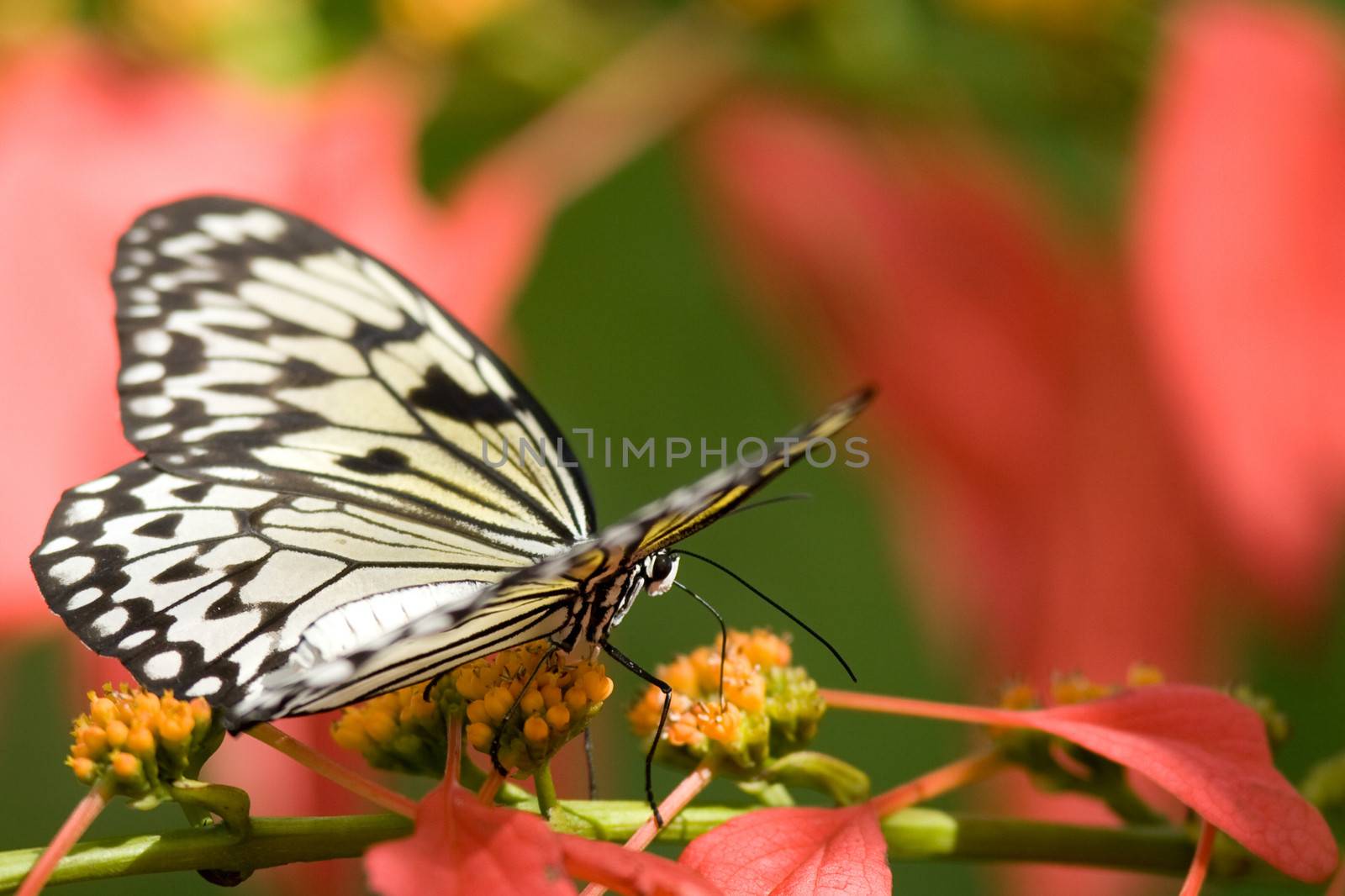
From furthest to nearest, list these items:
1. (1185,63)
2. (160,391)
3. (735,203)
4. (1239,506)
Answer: (735,203)
(1185,63)
(1239,506)
(160,391)

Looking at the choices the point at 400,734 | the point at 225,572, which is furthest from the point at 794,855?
the point at 225,572

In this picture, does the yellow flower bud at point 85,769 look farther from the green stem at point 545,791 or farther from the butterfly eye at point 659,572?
the butterfly eye at point 659,572

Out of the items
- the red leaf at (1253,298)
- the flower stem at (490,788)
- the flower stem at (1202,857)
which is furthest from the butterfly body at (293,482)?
the red leaf at (1253,298)

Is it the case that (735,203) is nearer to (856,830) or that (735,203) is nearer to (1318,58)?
(1318,58)

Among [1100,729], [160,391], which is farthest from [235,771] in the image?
[1100,729]

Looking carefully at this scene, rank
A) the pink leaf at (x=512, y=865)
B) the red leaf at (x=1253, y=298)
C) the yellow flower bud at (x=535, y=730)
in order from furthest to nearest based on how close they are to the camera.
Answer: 1. the red leaf at (x=1253, y=298)
2. the yellow flower bud at (x=535, y=730)
3. the pink leaf at (x=512, y=865)

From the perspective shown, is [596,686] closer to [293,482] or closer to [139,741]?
[139,741]
